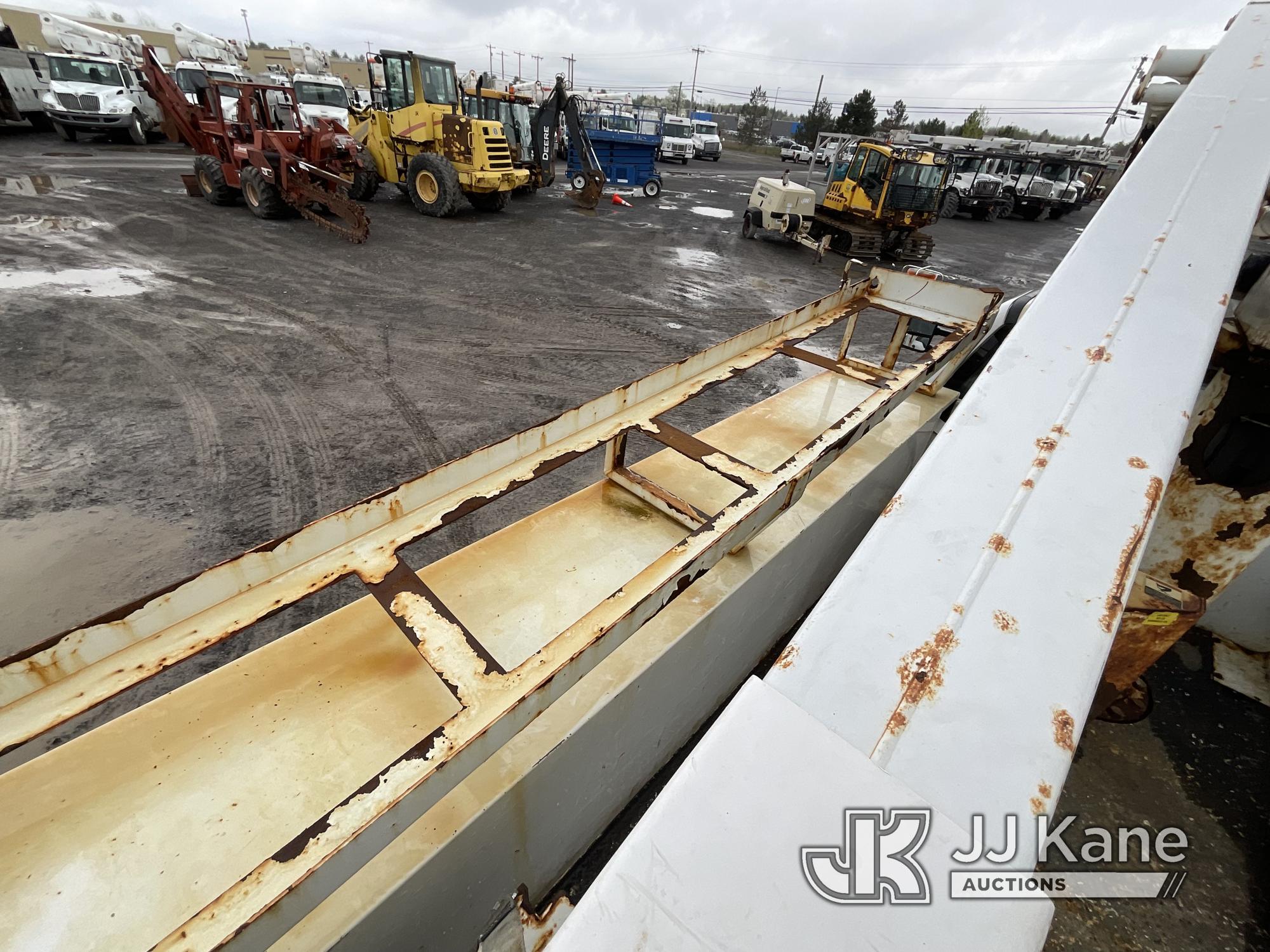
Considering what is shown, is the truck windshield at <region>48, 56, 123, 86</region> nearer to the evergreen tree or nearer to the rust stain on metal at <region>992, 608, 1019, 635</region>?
the rust stain on metal at <region>992, 608, 1019, 635</region>

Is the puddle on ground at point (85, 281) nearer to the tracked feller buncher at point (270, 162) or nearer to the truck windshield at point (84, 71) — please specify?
the tracked feller buncher at point (270, 162)

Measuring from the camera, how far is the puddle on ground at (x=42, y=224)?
762cm

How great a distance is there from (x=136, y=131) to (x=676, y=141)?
19331 millimetres

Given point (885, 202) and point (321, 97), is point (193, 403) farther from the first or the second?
point (321, 97)

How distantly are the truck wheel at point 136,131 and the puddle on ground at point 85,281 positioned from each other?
1371cm

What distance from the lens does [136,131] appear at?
1579 cm

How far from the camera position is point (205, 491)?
346 centimetres

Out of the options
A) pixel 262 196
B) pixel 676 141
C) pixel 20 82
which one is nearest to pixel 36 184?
pixel 262 196

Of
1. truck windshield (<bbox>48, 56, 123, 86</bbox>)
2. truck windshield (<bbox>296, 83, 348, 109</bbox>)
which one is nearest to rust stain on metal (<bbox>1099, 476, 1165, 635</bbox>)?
truck windshield (<bbox>296, 83, 348, 109</bbox>)

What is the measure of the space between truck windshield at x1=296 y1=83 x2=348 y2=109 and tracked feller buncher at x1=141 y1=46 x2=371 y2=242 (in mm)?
3814

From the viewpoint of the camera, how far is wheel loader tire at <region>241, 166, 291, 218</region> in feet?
29.6

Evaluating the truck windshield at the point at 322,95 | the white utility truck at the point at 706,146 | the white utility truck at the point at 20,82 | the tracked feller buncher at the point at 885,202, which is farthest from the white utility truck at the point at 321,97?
the white utility truck at the point at 706,146

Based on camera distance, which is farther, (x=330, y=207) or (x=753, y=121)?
(x=753, y=121)

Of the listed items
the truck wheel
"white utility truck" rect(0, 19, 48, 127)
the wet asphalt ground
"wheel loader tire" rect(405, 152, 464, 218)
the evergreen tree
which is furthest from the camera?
the evergreen tree
